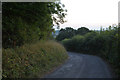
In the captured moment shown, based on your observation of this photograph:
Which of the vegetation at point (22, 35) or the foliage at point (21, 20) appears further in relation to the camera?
the foliage at point (21, 20)

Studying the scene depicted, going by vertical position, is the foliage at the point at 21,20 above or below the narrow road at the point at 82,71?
above

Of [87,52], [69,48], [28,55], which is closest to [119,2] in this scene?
[28,55]

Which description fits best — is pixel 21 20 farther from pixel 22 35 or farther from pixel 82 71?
pixel 82 71

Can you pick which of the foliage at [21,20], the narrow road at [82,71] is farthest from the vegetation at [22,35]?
the narrow road at [82,71]

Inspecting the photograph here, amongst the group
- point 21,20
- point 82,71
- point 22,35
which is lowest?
point 82,71

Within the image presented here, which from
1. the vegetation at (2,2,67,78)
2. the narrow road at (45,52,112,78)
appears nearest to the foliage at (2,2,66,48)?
the vegetation at (2,2,67,78)

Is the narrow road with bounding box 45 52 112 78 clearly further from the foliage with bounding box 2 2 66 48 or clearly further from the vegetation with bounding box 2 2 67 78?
Answer: the foliage with bounding box 2 2 66 48

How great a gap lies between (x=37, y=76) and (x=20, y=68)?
1177mm

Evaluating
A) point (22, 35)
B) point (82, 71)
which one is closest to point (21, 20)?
point (22, 35)

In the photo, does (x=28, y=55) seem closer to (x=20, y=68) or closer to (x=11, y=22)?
(x=20, y=68)

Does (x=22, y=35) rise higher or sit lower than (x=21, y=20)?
lower

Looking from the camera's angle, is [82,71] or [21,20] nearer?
[82,71]

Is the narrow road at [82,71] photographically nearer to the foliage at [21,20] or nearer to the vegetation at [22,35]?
the vegetation at [22,35]

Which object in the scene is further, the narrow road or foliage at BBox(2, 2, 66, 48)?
foliage at BBox(2, 2, 66, 48)
